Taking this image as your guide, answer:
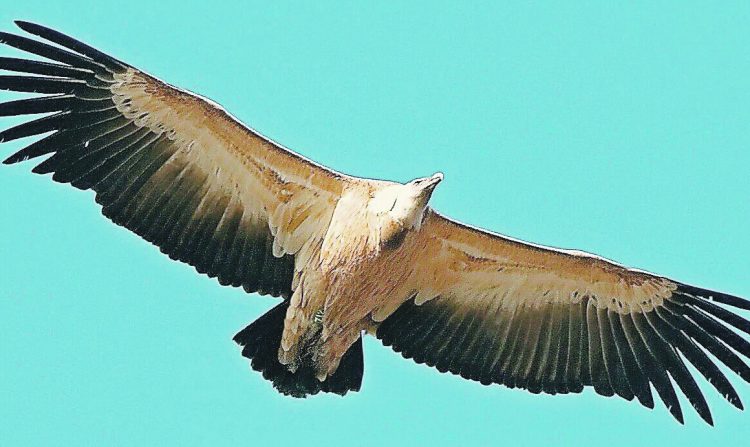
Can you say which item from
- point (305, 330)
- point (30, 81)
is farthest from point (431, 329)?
point (30, 81)

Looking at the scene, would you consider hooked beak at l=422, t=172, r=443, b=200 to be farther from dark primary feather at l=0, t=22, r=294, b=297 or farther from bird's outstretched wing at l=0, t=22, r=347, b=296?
dark primary feather at l=0, t=22, r=294, b=297

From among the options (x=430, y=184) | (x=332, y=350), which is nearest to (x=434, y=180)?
(x=430, y=184)

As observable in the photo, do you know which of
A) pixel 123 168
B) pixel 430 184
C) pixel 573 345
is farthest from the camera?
pixel 573 345

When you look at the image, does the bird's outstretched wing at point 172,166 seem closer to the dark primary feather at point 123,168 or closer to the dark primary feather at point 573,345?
the dark primary feather at point 123,168

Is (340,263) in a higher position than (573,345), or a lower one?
lower

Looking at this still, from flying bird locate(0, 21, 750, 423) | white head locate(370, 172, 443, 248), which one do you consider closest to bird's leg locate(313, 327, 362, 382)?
flying bird locate(0, 21, 750, 423)

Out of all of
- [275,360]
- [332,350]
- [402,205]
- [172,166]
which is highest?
[172,166]

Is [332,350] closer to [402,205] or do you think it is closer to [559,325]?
[402,205]
